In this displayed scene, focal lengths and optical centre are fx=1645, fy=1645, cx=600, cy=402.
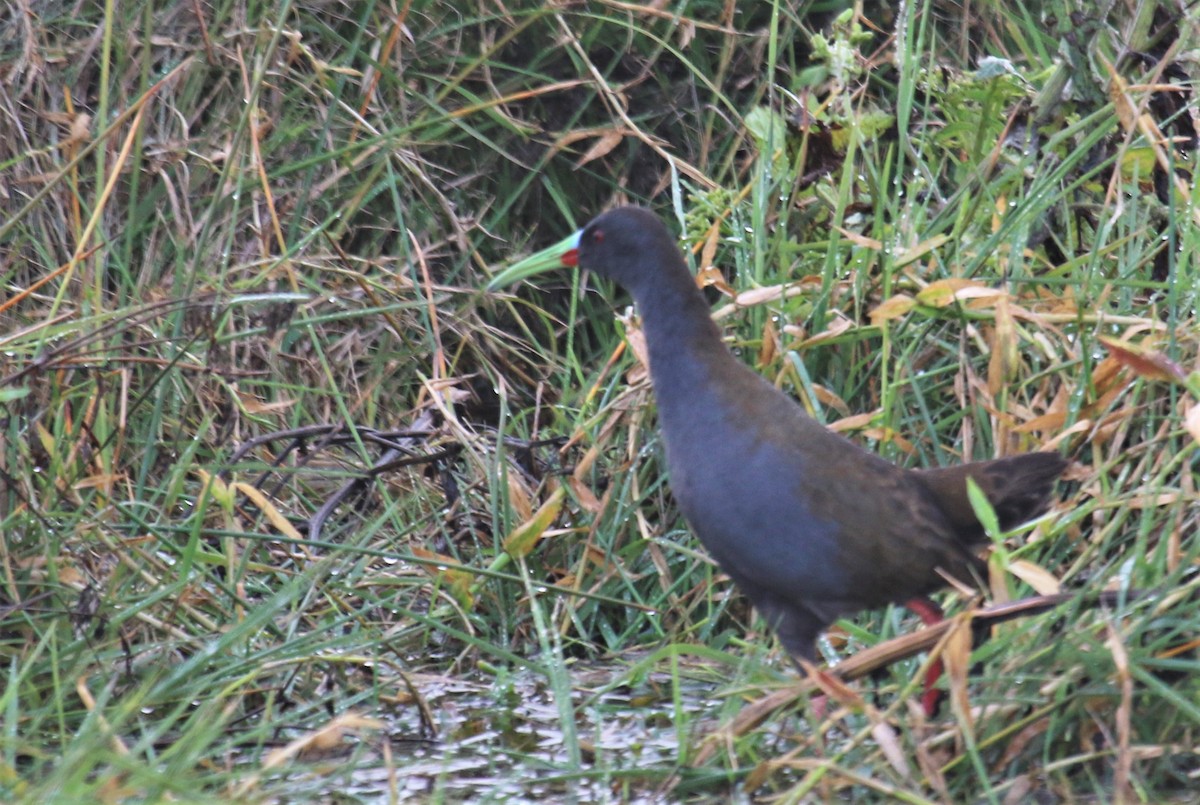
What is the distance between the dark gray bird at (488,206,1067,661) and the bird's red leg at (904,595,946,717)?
0.06ft

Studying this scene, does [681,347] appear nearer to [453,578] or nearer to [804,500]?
[804,500]

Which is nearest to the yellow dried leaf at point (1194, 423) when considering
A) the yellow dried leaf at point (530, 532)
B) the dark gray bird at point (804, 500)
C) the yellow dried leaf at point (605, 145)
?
the dark gray bird at point (804, 500)

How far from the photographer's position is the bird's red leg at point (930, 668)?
200 centimetres

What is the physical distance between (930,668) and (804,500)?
11.0 inches

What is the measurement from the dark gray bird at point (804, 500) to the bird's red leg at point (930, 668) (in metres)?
0.02

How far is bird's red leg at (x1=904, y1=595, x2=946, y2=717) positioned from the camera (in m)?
2.00

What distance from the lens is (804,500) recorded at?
212 centimetres

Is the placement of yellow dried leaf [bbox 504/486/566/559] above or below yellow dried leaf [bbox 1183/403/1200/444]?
below

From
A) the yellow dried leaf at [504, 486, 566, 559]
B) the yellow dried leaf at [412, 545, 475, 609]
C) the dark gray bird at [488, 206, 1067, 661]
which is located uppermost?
the dark gray bird at [488, 206, 1067, 661]

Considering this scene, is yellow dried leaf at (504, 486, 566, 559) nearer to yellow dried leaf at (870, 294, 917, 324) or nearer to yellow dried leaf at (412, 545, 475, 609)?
yellow dried leaf at (412, 545, 475, 609)

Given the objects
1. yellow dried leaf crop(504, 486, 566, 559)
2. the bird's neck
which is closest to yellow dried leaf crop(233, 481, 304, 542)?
yellow dried leaf crop(504, 486, 566, 559)

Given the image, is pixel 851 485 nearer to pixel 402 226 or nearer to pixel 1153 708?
pixel 1153 708

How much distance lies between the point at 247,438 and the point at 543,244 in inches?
34.5

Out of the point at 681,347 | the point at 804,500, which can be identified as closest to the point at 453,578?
the point at 681,347
